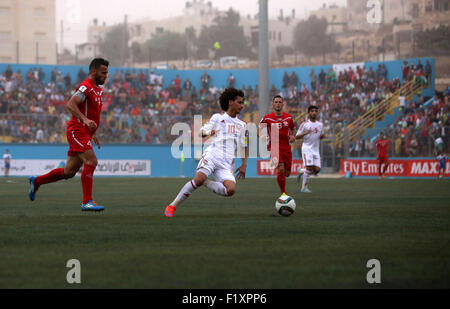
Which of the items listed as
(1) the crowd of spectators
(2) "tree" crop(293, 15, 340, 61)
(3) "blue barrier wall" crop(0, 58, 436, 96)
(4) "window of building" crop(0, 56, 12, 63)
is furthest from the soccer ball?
(4) "window of building" crop(0, 56, 12, 63)

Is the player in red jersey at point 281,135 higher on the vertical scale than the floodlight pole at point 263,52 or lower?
lower

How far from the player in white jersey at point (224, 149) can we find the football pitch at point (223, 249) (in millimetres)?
496

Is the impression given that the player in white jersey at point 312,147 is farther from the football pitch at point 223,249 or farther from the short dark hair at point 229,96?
the short dark hair at point 229,96

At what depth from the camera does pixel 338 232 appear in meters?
8.52

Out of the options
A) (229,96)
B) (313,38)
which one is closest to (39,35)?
(313,38)

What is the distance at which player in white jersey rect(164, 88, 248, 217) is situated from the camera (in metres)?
10.3

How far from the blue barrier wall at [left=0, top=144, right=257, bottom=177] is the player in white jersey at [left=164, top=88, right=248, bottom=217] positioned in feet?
93.3

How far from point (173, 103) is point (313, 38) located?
55.0ft

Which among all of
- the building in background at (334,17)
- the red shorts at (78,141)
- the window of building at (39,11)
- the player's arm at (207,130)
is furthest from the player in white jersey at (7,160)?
the window of building at (39,11)

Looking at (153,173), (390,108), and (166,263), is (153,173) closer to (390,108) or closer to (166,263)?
(390,108)

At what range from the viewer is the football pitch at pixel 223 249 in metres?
5.21

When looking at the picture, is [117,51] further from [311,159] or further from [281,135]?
[281,135]

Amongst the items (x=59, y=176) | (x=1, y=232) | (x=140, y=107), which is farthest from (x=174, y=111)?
(x=1, y=232)

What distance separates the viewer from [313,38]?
5719 cm
